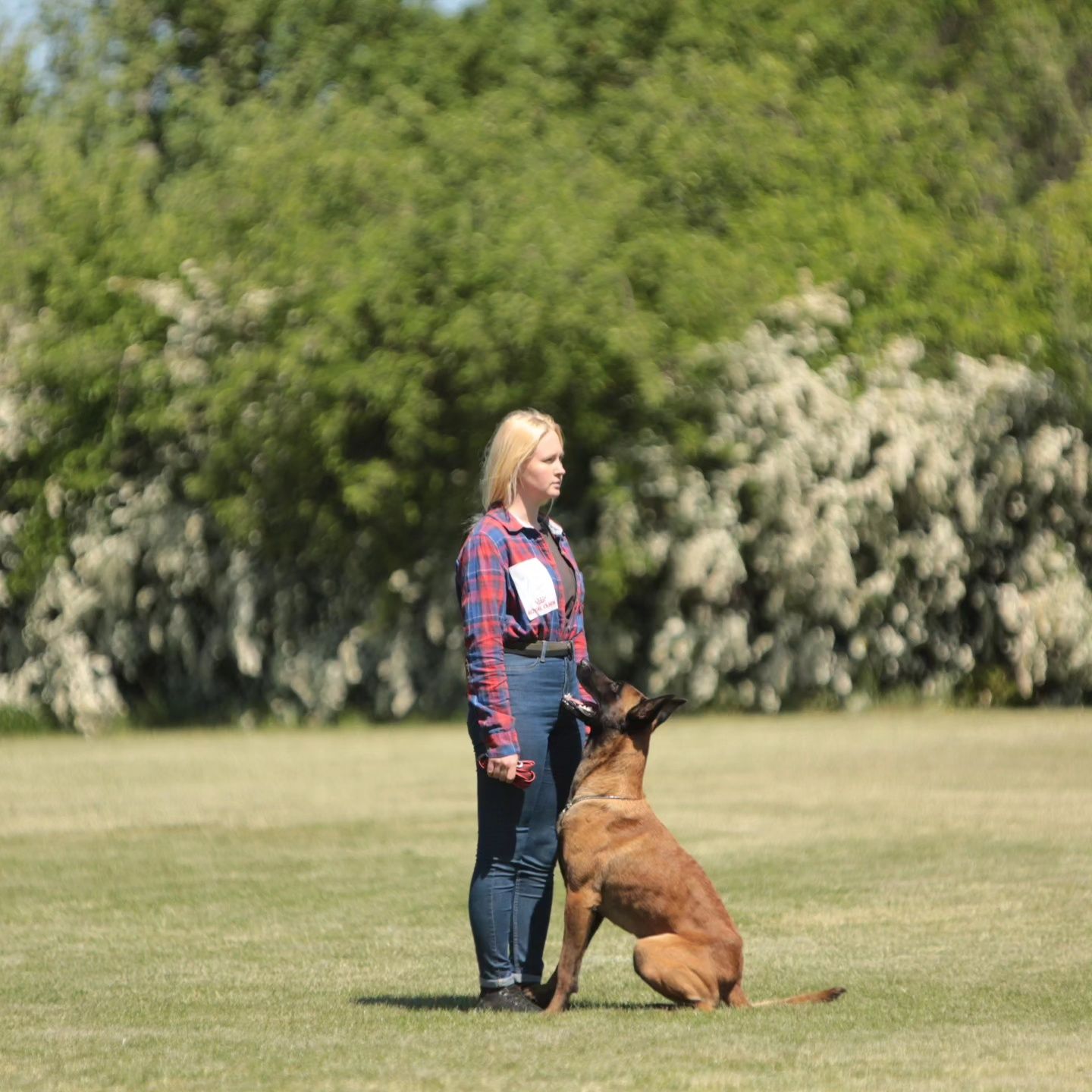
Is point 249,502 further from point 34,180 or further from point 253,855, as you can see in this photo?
point 253,855

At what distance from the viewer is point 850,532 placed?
966 inches

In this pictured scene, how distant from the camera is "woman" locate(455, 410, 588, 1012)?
7301mm

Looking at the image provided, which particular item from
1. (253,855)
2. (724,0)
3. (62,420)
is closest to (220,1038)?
(253,855)

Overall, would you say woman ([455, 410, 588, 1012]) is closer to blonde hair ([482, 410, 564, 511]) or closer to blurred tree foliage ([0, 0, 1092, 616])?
blonde hair ([482, 410, 564, 511])

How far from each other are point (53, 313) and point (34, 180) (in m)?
3.09

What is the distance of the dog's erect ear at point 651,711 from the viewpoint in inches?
283

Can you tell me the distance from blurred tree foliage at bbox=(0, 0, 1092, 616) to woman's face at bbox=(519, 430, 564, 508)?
50.5ft

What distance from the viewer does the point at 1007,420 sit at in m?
25.3

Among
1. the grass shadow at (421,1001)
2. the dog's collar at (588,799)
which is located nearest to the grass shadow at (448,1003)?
the grass shadow at (421,1001)

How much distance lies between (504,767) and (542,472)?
1040 millimetres

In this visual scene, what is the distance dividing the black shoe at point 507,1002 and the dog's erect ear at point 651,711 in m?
1.05

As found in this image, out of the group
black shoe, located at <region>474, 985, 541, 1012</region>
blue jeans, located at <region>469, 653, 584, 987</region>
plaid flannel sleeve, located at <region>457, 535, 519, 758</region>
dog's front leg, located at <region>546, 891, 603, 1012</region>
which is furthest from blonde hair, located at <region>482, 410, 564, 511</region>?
black shoe, located at <region>474, 985, 541, 1012</region>

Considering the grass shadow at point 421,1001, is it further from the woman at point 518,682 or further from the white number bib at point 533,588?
the white number bib at point 533,588

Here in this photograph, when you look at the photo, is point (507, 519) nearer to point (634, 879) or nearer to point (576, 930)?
point (634, 879)
